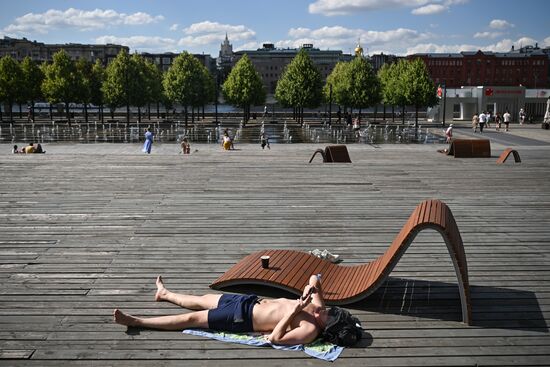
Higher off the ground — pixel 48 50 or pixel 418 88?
pixel 48 50

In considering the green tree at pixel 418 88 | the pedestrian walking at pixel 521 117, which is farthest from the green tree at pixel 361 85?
the pedestrian walking at pixel 521 117

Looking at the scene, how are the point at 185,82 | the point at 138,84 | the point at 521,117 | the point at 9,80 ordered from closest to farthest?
the point at 521,117
the point at 185,82
the point at 9,80
the point at 138,84

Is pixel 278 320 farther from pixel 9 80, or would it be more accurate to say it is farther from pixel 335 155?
pixel 9 80

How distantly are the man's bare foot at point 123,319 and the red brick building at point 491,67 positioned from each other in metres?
125

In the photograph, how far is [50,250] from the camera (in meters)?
8.41

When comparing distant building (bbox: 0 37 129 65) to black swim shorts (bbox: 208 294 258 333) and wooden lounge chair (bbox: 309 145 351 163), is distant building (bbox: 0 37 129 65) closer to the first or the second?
wooden lounge chair (bbox: 309 145 351 163)

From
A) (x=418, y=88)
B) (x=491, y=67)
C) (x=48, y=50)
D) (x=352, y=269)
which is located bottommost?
(x=352, y=269)

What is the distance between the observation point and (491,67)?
124 m

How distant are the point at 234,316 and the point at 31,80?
235 feet

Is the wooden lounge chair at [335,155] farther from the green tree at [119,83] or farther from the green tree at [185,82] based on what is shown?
the green tree at [119,83]

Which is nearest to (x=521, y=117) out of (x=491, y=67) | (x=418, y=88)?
(x=418, y=88)

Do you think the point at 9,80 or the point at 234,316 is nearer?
the point at 234,316

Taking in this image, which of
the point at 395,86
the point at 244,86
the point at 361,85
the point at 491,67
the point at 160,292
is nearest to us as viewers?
the point at 160,292

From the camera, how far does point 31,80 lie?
227ft
